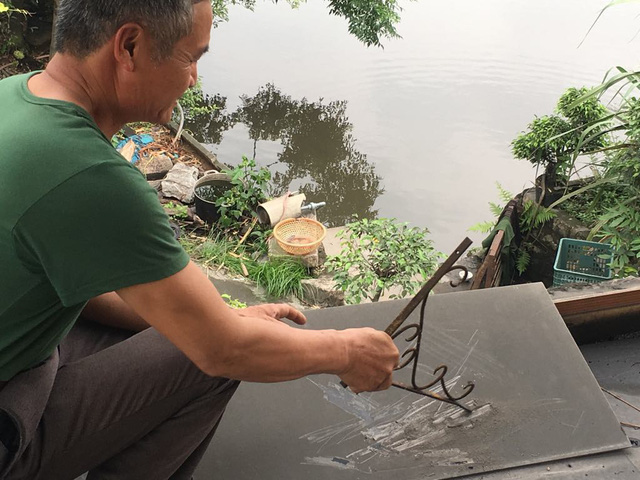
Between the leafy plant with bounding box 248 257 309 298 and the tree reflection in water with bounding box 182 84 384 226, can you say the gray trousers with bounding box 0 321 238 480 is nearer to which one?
the leafy plant with bounding box 248 257 309 298

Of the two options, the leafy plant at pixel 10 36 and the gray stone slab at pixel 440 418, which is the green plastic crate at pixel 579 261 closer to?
the gray stone slab at pixel 440 418

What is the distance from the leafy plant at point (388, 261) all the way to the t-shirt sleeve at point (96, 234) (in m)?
2.17

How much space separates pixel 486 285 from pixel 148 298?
2179 mm

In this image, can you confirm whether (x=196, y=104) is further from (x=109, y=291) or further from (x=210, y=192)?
(x=109, y=291)

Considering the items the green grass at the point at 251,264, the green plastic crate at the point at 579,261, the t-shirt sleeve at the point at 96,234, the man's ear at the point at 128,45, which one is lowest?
the green grass at the point at 251,264

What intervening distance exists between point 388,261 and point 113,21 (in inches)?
90.5

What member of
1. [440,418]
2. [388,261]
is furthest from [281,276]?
[440,418]

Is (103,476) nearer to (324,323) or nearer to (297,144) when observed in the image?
(324,323)

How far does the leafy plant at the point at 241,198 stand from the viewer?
14.1 feet

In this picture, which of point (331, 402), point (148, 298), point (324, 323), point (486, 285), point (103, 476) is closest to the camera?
point (148, 298)

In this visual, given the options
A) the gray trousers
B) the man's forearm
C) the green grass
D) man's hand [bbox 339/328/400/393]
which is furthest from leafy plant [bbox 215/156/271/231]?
man's hand [bbox 339/328/400/393]

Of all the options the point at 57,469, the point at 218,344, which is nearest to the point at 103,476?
the point at 57,469

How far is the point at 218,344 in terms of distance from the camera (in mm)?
1059

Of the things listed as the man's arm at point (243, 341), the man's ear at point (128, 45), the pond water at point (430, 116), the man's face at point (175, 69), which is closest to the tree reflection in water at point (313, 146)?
the pond water at point (430, 116)
